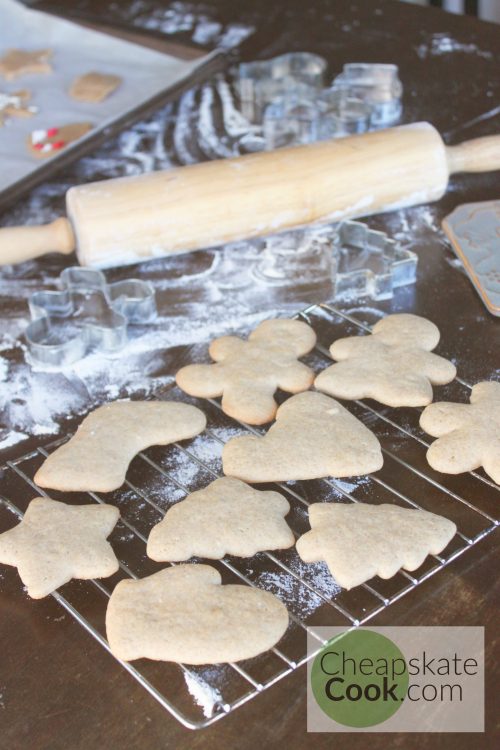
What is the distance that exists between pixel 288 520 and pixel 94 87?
1152mm

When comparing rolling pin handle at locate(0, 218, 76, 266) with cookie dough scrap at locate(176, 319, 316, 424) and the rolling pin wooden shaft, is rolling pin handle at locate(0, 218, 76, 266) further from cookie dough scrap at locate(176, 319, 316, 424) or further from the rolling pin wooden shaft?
cookie dough scrap at locate(176, 319, 316, 424)

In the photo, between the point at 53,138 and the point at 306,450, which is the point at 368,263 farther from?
the point at 53,138

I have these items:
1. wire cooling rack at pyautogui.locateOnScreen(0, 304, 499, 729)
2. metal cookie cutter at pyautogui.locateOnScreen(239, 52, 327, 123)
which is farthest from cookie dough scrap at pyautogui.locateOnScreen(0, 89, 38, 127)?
wire cooling rack at pyautogui.locateOnScreen(0, 304, 499, 729)

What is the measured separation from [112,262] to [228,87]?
675 millimetres

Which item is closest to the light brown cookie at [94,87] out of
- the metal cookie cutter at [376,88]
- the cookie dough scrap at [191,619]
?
the metal cookie cutter at [376,88]

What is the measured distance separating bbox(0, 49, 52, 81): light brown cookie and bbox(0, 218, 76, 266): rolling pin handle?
721 millimetres

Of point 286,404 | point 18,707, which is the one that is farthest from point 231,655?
point 286,404

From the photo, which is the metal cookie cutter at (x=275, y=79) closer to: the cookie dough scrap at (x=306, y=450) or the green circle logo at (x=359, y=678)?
the cookie dough scrap at (x=306, y=450)

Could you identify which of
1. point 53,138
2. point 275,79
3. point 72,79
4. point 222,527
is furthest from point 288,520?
→ point 72,79

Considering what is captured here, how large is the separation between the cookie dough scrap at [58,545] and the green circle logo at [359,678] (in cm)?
21

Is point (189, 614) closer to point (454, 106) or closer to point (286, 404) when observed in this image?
point (286, 404)

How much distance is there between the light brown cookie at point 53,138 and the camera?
161 centimetres

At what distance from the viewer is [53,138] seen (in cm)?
163

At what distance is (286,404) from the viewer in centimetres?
104
